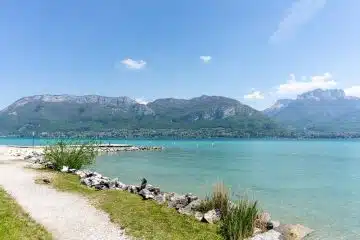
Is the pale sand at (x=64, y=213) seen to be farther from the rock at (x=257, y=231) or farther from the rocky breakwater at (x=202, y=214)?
the rock at (x=257, y=231)

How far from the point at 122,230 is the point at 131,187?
10797 mm

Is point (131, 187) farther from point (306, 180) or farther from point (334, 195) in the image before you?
point (306, 180)

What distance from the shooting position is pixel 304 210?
28.5 m

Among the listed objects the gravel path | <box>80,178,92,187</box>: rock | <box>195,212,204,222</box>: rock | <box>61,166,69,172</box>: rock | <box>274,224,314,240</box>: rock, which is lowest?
<box>274,224,314,240</box>: rock

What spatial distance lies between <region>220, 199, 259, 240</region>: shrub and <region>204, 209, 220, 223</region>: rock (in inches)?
29.5

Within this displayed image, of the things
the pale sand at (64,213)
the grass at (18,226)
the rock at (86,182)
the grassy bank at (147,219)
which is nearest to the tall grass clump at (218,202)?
the grassy bank at (147,219)

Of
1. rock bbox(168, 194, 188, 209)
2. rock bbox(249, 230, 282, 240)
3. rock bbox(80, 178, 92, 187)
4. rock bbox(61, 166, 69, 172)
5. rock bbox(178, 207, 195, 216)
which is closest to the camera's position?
rock bbox(249, 230, 282, 240)

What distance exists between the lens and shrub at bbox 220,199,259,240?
15.8 metres

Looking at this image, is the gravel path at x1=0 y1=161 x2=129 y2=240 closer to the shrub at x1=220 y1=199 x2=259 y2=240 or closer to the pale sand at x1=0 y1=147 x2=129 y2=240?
the pale sand at x1=0 y1=147 x2=129 y2=240

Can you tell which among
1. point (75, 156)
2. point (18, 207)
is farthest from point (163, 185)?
point (18, 207)

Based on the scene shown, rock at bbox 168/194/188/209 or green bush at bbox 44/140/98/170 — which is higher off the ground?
green bush at bbox 44/140/98/170

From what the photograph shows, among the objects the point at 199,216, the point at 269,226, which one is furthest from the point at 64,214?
the point at 269,226

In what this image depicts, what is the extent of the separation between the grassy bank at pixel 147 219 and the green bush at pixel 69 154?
15.0 m

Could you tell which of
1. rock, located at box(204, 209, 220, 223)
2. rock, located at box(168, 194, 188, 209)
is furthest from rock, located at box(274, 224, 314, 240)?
rock, located at box(168, 194, 188, 209)
